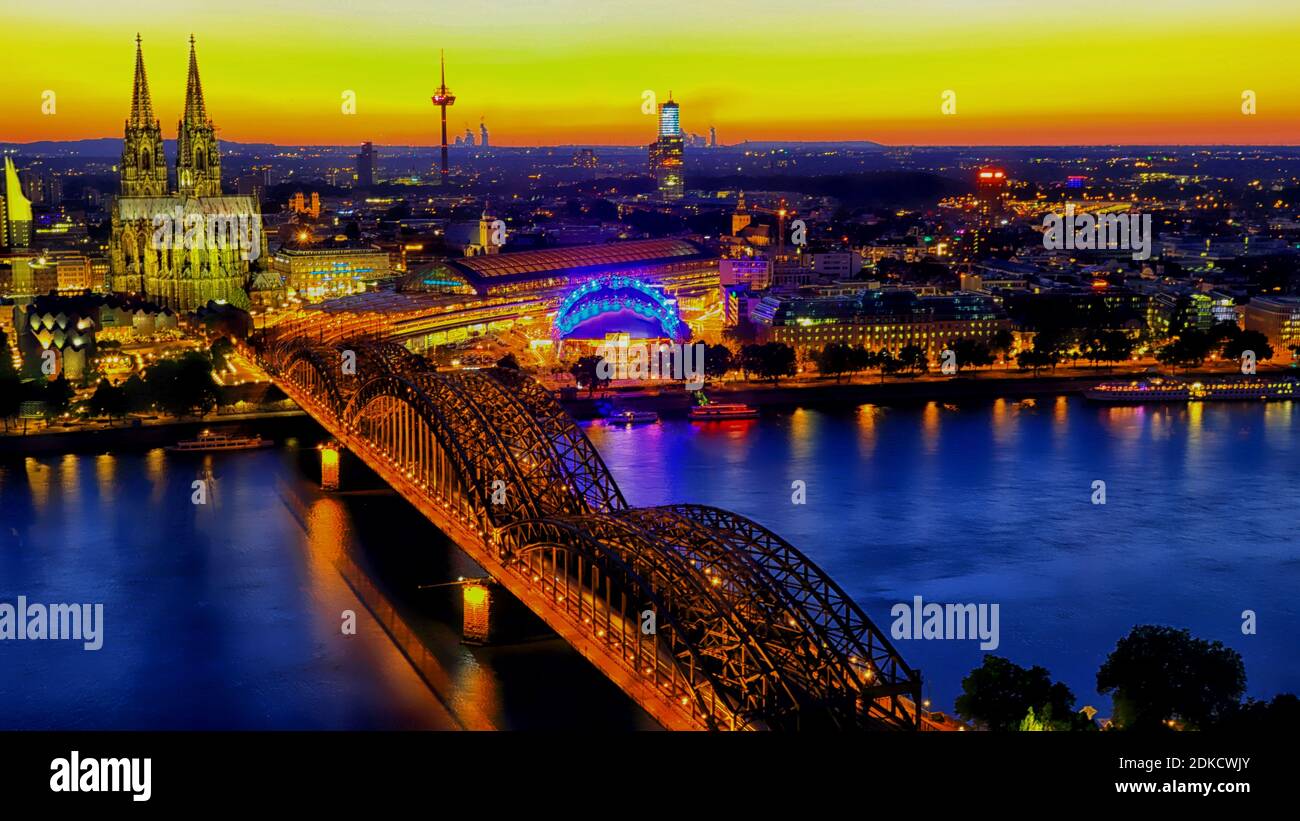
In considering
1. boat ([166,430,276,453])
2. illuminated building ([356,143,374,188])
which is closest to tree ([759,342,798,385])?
boat ([166,430,276,453])

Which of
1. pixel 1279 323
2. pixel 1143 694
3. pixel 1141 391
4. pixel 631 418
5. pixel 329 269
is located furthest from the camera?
pixel 329 269

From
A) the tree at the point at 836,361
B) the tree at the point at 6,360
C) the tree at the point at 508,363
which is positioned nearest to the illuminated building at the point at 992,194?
the tree at the point at 836,361

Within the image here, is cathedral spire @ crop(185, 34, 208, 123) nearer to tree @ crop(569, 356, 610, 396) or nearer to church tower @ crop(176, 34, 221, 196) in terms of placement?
church tower @ crop(176, 34, 221, 196)

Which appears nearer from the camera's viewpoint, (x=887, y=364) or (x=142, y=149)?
(x=887, y=364)

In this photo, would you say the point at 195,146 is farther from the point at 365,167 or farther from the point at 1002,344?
the point at 365,167

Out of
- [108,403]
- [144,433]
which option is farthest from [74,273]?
[144,433]
